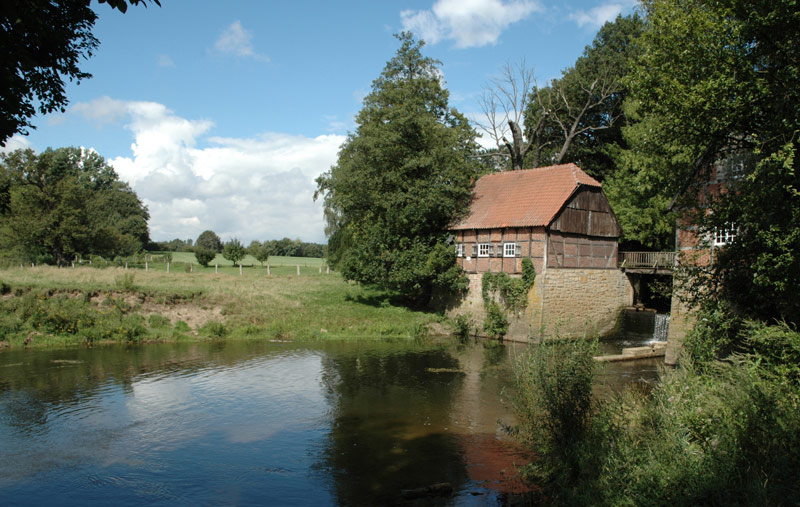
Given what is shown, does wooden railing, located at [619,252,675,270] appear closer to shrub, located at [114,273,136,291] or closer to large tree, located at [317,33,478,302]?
large tree, located at [317,33,478,302]

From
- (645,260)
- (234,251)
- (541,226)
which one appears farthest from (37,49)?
(234,251)

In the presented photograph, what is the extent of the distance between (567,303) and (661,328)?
410 cm

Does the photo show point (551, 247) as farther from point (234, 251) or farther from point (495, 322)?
point (234, 251)

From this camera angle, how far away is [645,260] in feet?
90.1

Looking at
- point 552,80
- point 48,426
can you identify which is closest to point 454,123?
point 552,80

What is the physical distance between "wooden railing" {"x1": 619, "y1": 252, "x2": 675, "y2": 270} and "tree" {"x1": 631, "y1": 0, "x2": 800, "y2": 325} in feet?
40.4

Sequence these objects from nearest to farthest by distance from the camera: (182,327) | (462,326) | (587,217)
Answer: (182,327) → (587,217) → (462,326)

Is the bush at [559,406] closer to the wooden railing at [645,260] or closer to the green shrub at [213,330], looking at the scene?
the green shrub at [213,330]

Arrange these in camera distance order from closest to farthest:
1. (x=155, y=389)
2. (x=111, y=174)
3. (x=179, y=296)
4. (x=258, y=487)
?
(x=258, y=487) → (x=155, y=389) → (x=179, y=296) → (x=111, y=174)

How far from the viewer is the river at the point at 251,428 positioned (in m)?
8.80

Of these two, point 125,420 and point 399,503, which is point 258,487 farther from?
point 125,420

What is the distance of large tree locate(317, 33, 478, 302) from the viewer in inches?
1025

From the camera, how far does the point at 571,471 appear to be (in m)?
7.76

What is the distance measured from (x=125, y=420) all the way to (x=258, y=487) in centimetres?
521
